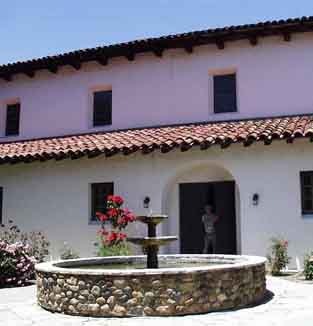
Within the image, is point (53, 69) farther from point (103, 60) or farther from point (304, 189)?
point (304, 189)

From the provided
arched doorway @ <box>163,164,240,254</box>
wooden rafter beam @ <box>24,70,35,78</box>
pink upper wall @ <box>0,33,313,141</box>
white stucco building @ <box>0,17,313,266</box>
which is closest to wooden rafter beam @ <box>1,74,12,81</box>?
pink upper wall @ <box>0,33,313,141</box>

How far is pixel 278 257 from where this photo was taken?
1252 cm

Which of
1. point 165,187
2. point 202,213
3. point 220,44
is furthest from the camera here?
point 220,44

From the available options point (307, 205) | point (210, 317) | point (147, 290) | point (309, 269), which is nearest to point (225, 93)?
point (307, 205)

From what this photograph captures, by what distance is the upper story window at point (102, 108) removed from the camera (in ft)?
57.8

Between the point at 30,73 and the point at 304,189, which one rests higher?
the point at 30,73

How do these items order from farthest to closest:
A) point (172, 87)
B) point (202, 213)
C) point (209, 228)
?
point (172, 87), point (202, 213), point (209, 228)

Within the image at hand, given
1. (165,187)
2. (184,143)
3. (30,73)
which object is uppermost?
(30,73)

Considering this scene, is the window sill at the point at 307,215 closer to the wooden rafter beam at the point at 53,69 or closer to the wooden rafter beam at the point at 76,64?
the wooden rafter beam at the point at 76,64

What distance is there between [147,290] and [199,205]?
7.79m

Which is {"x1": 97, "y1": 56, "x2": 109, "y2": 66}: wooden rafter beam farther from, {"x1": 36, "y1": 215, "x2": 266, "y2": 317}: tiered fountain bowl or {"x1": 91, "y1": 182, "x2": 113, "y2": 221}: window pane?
{"x1": 36, "y1": 215, "x2": 266, "y2": 317}: tiered fountain bowl

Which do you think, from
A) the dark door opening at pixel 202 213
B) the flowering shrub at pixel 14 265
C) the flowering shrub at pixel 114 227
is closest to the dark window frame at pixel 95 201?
the flowering shrub at pixel 114 227

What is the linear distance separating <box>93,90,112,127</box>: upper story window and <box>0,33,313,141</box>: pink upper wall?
0.28 meters

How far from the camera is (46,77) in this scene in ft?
60.6
